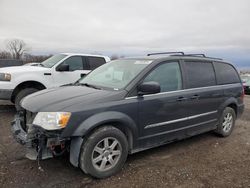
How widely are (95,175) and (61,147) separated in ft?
1.94

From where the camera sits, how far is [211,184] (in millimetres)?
3199

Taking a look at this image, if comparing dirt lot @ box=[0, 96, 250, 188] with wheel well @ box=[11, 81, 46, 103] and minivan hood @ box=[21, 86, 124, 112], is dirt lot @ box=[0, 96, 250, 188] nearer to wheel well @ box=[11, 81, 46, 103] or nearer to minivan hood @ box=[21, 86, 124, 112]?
minivan hood @ box=[21, 86, 124, 112]

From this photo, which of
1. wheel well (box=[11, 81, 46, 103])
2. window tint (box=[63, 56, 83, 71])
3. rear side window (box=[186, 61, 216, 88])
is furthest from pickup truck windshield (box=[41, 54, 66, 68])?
rear side window (box=[186, 61, 216, 88])

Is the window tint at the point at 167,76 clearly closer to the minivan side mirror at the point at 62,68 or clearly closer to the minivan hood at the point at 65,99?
the minivan hood at the point at 65,99

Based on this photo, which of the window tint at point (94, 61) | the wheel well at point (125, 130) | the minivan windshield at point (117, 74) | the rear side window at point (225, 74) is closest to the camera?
the wheel well at point (125, 130)

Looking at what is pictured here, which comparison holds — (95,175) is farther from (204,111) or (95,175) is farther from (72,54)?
(72,54)

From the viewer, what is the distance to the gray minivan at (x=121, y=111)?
3016 millimetres

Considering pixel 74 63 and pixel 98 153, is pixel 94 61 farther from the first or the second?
pixel 98 153

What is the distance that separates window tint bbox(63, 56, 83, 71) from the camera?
7496 mm

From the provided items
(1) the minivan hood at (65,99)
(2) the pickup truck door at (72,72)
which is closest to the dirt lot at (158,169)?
(1) the minivan hood at (65,99)

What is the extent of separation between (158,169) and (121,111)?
108cm

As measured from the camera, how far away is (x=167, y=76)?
4.02m

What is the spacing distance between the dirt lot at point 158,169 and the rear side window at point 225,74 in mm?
1389

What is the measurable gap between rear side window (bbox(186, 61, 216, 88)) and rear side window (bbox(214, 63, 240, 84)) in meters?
0.20
